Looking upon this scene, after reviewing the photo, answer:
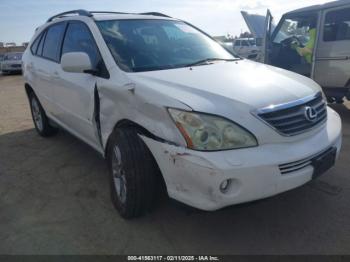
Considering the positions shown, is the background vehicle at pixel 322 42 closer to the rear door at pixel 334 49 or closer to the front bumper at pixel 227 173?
the rear door at pixel 334 49

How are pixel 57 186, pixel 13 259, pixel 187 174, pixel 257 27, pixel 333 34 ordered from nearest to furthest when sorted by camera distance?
pixel 187 174 < pixel 13 259 < pixel 57 186 < pixel 333 34 < pixel 257 27

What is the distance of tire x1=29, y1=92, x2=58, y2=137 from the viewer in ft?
17.4

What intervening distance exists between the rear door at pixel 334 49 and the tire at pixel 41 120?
15.1 ft

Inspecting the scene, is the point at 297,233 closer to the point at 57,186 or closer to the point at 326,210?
the point at 326,210

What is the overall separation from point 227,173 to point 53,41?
11.1 ft

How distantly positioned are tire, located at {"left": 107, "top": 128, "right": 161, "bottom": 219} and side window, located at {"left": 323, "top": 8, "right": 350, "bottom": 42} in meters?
4.61

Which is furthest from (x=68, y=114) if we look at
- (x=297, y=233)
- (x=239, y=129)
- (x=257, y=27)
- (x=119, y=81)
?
(x=257, y=27)

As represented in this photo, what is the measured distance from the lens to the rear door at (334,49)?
5.71 metres

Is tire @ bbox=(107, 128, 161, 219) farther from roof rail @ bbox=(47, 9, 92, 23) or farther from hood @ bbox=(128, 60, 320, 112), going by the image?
Answer: roof rail @ bbox=(47, 9, 92, 23)

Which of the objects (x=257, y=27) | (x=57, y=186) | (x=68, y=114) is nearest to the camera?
(x=57, y=186)

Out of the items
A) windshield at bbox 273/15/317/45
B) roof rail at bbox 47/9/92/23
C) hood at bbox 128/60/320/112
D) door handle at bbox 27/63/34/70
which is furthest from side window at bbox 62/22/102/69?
windshield at bbox 273/15/317/45

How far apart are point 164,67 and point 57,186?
1.75 m

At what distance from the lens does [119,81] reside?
286cm

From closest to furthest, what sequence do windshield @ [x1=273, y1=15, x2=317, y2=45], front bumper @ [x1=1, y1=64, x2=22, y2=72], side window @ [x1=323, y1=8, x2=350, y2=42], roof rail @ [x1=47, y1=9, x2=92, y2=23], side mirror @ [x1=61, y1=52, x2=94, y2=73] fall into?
1. side mirror @ [x1=61, y1=52, x2=94, y2=73]
2. roof rail @ [x1=47, y1=9, x2=92, y2=23]
3. side window @ [x1=323, y1=8, x2=350, y2=42]
4. windshield @ [x1=273, y1=15, x2=317, y2=45]
5. front bumper @ [x1=1, y1=64, x2=22, y2=72]
